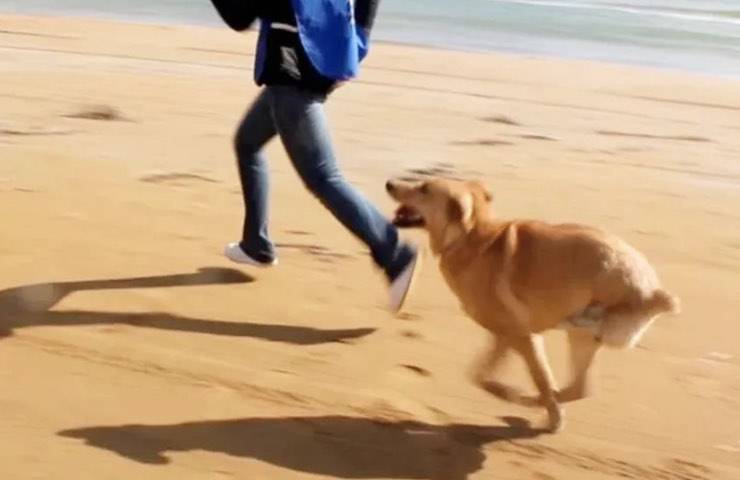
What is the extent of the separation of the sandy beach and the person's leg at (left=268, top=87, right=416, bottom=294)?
287 millimetres

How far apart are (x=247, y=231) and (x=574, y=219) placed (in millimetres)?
2137

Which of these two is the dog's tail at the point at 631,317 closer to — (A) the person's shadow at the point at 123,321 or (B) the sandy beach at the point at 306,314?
(B) the sandy beach at the point at 306,314

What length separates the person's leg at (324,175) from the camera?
505cm

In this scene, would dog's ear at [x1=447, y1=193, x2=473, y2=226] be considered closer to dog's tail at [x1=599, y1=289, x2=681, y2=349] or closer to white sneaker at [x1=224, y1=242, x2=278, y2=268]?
dog's tail at [x1=599, y1=289, x2=681, y2=349]

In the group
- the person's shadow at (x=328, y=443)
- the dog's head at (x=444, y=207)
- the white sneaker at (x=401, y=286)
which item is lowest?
the person's shadow at (x=328, y=443)

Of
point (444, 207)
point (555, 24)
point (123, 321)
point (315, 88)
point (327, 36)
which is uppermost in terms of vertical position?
point (327, 36)

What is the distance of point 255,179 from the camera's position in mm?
5641

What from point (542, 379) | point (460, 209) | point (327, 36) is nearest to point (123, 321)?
point (327, 36)

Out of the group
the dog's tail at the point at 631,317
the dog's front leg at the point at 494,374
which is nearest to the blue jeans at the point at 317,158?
the dog's front leg at the point at 494,374

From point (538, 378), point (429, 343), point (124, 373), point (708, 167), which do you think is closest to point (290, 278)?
point (429, 343)

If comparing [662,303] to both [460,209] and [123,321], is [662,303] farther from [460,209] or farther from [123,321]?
[123,321]

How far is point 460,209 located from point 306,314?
3.77 feet

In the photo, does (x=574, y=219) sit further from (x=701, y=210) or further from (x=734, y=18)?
(x=734, y=18)

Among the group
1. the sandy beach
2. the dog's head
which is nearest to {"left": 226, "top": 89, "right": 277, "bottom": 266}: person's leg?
the sandy beach
